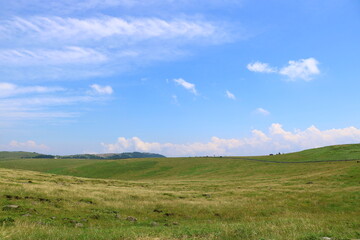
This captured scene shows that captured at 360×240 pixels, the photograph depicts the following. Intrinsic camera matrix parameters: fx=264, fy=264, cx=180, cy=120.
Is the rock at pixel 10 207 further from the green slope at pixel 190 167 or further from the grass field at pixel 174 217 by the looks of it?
the green slope at pixel 190 167

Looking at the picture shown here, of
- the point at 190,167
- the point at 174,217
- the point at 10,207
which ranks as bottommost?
the point at 190,167

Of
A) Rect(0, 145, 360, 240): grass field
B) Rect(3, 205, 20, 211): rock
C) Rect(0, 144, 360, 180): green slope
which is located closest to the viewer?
Rect(0, 145, 360, 240): grass field

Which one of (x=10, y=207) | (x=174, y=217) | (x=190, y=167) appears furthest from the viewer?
(x=190, y=167)

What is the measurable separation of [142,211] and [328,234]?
16.7 metres

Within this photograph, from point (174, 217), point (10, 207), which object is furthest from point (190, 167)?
point (10, 207)

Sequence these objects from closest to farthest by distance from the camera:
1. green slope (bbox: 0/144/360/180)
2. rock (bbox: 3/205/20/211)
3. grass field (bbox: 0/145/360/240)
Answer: grass field (bbox: 0/145/360/240) → rock (bbox: 3/205/20/211) → green slope (bbox: 0/144/360/180)

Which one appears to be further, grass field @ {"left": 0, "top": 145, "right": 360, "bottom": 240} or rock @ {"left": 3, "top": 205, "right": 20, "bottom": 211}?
rock @ {"left": 3, "top": 205, "right": 20, "bottom": 211}

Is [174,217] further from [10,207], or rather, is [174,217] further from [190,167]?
[190,167]

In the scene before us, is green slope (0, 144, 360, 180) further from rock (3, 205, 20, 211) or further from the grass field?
rock (3, 205, 20, 211)

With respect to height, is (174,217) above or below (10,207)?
below

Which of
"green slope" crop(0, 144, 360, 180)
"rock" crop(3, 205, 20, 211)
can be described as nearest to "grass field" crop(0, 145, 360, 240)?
"rock" crop(3, 205, 20, 211)

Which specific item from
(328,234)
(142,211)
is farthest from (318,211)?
(142,211)

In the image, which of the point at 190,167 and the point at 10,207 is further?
the point at 190,167

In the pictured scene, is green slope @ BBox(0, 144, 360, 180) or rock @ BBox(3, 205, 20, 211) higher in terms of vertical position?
rock @ BBox(3, 205, 20, 211)
